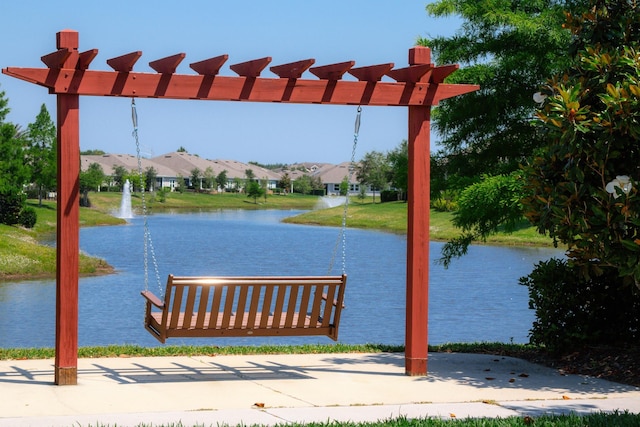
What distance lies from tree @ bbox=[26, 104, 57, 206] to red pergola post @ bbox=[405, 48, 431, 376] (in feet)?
214

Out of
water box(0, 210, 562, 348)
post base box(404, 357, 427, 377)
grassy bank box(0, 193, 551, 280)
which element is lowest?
water box(0, 210, 562, 348)

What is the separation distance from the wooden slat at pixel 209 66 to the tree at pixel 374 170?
85804 mm

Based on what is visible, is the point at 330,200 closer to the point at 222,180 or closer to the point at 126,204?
the point at 222,180

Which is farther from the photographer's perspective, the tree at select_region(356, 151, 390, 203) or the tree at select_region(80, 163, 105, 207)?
the tree at select_region(356, 151, 390, 203)

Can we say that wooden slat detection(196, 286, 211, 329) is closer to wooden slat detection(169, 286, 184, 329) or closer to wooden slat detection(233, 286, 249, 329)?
wooden slat detection(169, 286, 184, 329)

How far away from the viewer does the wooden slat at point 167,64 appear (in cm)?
920

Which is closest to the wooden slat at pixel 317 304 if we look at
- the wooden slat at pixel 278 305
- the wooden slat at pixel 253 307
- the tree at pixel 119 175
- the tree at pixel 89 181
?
the wooden slat at pixel 278 305

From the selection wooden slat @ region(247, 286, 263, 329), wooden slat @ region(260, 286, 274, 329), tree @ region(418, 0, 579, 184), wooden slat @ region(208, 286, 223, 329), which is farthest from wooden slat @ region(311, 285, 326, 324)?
tree @ region(418, 0, 579, 184)

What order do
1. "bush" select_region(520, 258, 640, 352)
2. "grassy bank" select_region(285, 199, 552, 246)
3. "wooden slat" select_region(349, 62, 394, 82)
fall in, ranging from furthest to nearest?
"grassy bank" select_region(285, 199, 552, 246) → "bush" select_region(520, 258, 640, 352) → "wooden slat" select_region(349, 62, 394, 82)

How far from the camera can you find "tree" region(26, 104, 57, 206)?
7294 cm

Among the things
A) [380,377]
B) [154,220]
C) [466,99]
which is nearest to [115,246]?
[154,220]

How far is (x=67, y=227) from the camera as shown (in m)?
9.20

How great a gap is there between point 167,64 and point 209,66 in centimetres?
39

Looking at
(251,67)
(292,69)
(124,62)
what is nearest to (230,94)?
(251,67)
